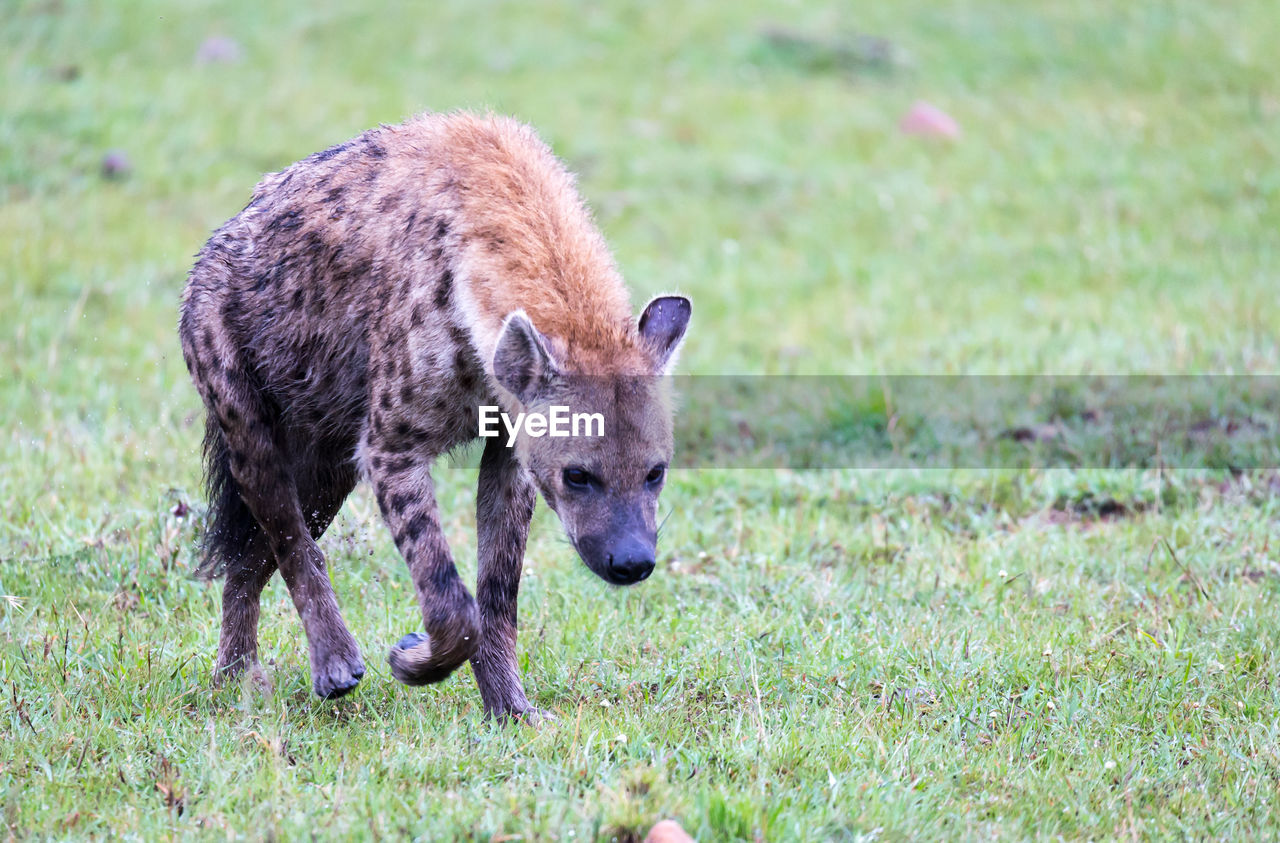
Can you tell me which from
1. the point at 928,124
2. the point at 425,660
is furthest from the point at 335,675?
the point at 928,124

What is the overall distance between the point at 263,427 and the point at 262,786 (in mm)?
1316

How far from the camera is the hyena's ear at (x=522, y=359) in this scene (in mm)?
3500

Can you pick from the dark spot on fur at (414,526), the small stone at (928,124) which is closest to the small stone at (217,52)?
the small stone at (928,124)

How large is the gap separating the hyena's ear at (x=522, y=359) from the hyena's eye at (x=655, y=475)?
339mm

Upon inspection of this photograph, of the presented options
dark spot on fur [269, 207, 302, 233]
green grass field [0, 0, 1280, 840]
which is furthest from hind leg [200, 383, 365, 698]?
dark spot on fur [269, 207, 302, 233]

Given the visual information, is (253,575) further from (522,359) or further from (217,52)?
(217,52)

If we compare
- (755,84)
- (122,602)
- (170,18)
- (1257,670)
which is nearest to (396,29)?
(170,18)

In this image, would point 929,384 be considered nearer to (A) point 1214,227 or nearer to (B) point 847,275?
(B) point 847,275

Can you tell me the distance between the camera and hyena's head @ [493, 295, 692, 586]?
3551 mm

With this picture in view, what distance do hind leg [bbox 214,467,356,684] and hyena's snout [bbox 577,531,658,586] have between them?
1.11 m

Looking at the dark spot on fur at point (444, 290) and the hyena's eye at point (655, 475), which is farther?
the dark spot on fur at point (444, 290)

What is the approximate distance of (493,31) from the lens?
12.3 m

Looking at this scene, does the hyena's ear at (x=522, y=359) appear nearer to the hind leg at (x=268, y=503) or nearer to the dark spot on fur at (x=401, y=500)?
the dark spot on fur at (x=401, y=500)

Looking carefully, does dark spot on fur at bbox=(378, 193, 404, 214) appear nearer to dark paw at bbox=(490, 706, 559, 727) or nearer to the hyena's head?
the hyena's head
